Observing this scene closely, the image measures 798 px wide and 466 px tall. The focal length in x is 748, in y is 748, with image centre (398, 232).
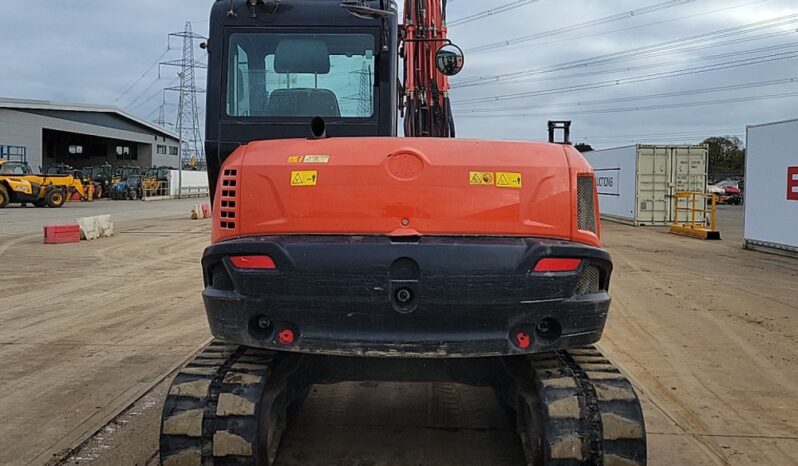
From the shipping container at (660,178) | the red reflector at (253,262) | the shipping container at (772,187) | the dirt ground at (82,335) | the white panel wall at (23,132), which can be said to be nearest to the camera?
the red reflector at (253,262)

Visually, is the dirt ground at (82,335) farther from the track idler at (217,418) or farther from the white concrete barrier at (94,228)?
the white concrete barrier at (94,228)

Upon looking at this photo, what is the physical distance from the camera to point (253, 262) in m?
3.59

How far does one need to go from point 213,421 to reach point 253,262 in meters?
0.84

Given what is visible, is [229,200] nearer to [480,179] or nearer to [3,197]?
[480,179]

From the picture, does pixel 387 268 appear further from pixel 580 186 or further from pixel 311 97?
pixel 311 97

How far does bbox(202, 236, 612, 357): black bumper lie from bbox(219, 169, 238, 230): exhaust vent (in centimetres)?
20

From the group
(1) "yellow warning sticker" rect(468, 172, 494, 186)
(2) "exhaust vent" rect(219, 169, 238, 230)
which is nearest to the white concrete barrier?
(2) "exhaust vent" rect(219, 169, 238, 230)

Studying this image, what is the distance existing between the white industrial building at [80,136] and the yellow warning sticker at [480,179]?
2186 inches

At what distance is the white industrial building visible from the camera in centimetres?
5478

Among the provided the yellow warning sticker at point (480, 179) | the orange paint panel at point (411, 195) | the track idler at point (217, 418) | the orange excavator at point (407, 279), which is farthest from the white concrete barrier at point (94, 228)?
the yellow warning sticker at point (480, 179)

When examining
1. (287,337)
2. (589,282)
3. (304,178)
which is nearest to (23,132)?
(304,178)

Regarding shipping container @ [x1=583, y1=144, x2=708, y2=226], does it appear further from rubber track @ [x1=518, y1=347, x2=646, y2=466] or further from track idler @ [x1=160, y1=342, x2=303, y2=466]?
track idler @ [x1=160, y1=342, x2=303, y2=466]

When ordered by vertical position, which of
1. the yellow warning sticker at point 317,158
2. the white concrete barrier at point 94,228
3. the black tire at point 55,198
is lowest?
the white concrete barrier at point 94,228

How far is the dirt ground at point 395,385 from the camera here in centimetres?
470
